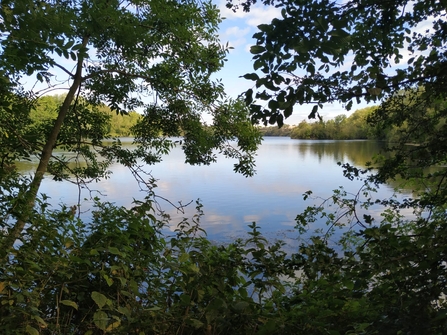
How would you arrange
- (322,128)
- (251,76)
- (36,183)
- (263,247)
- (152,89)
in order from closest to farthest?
(251,76) < (263,247) < (36,183) < (322,128) < (152,89)

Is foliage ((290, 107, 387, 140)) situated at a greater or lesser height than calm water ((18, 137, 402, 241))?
greater

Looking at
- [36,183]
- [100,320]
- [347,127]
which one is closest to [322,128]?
[100,320]

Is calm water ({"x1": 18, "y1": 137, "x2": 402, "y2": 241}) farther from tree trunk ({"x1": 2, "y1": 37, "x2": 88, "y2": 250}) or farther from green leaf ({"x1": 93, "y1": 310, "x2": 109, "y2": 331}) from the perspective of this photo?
green leaf ({"x1": 93, "y1": 310, "x2": 109, "y2": 331})

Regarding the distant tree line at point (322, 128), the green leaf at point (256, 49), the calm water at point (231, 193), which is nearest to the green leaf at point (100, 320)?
the distant tree line at point (322, 128)

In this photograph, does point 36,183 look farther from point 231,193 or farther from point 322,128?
point 231,193

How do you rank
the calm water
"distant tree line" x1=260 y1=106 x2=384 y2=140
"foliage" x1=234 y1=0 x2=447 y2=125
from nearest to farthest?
"foliage" x1=234 y1=0 x2=447 y2=125 → "distant tree line" x1=260 y1=106 x2=384 y2=140 → the calm water

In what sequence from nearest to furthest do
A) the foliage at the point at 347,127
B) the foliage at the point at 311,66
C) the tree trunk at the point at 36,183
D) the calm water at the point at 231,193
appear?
the foliage at the point at 311,66
the tree trunk at the point at 36,183
the foliage at the point at 347,127
the calm water at the point at 231,193

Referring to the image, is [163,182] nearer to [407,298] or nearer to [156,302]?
[156,302]

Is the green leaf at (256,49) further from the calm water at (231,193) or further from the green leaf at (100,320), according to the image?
the calm water at (231,193)

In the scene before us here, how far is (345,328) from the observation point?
196 centimetres

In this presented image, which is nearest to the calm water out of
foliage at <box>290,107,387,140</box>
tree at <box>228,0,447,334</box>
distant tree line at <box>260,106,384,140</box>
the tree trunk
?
foliage at <box>290,107,387,140</box>

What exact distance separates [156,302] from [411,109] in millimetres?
2240

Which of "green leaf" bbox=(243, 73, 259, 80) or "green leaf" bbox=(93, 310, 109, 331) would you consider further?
"green leaf" bbox=(93, 310, 109, 331)

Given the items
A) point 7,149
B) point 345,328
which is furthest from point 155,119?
point 345,328
